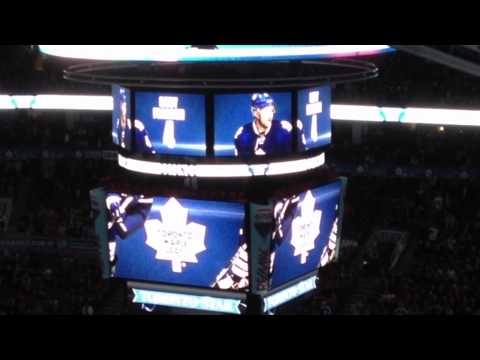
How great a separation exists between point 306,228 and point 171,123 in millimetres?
3209

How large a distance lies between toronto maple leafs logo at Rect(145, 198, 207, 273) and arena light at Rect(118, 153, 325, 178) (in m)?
0.56

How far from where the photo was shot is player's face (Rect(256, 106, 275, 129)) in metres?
15.3

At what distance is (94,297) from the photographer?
2380cm

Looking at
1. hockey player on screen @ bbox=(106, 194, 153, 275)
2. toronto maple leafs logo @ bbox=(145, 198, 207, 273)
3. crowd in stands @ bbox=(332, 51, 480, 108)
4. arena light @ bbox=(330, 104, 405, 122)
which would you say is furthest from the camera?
crowd in stands @ bbox=(332, 51, 480, 108)

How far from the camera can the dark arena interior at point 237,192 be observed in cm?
1554

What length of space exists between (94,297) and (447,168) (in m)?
10.6

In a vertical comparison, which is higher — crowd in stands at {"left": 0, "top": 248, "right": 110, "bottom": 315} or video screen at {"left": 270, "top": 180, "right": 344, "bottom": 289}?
video screen at {"left": 270, "top": 180, "right": 344, "bottom": 289}

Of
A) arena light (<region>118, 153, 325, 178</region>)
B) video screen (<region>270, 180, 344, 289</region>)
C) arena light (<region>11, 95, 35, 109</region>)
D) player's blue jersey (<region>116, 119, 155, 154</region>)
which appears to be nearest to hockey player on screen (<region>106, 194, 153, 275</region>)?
arena light (<region>118, 153, 325, 178</region>)

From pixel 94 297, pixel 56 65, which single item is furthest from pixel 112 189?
pixel 56 65

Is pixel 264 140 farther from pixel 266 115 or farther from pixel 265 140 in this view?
pixel 266 115

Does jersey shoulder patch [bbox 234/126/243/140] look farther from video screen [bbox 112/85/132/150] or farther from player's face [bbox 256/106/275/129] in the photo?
video screen [bbox 112/85/132/150]

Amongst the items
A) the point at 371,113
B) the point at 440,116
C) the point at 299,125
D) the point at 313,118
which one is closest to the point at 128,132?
the point at 299,125

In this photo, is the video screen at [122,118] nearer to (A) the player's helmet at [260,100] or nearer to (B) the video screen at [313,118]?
(A) the player's helmet at [260,100]

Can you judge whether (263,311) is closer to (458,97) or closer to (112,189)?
(112,189)
